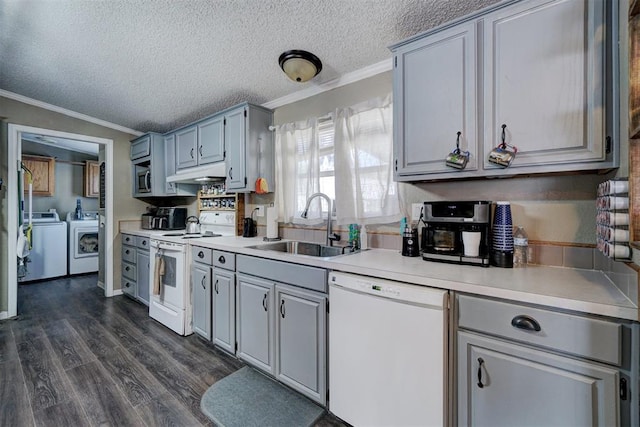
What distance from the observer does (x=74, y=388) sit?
190 centimetres

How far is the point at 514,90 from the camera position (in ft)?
4.38

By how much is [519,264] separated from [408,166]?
78cm

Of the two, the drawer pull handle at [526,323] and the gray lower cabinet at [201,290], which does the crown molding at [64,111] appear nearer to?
the gray lower cabinet at [201,290]

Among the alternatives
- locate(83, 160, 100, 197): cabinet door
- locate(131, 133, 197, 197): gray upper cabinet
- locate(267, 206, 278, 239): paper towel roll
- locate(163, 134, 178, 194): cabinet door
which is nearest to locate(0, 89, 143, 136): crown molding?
locate(131, 133, 197, 197): gray upper cabinet

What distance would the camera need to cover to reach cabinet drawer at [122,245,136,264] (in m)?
3.60

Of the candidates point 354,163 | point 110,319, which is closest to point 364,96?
point 354,163

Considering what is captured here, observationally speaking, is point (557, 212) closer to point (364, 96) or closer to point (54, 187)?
point (364, 96)

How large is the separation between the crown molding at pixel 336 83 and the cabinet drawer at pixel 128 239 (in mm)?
2429

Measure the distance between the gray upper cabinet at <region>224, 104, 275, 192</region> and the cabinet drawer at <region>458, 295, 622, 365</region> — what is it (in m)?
2.10

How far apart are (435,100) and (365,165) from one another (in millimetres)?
700

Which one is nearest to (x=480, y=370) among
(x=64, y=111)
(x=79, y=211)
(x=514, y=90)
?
(x=514, y=90)

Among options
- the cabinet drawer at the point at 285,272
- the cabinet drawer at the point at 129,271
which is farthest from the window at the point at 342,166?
the cabinet drawer at the point at 129,271

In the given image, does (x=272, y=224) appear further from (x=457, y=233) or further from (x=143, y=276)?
(x=143, y=276)

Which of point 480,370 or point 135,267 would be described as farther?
point 135,267
